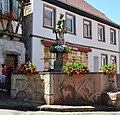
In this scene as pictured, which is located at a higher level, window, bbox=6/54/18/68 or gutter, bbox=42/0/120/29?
gutter, bbox=42/0/120/29

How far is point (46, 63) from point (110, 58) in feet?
26.8

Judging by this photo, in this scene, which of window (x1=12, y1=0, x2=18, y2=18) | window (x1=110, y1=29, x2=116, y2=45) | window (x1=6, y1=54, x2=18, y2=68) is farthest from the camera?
window (x1=110, y1=29, x2=116, y2=45)

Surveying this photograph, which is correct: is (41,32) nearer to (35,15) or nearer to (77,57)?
(35,15)

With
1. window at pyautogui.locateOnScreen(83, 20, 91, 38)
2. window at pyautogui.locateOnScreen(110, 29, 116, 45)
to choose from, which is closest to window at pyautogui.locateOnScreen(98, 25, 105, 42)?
window at pyautogui.locateOnScreen(110, 29, 116, 45)

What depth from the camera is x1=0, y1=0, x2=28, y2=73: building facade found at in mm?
13508

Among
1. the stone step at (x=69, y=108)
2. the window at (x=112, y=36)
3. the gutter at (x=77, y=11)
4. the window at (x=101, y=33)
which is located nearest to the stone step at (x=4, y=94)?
the stone step at (x=69, y=108)

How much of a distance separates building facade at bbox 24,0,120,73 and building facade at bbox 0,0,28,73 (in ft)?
2.42

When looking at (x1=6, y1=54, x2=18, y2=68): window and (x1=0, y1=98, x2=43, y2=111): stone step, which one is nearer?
(x1=0, y1=98, x2=43, y2=111): stone step

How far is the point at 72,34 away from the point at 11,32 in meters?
5.62

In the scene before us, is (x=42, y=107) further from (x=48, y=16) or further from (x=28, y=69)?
(x=48, y=16)

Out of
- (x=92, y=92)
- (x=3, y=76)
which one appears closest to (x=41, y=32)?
(x=3, y=76)

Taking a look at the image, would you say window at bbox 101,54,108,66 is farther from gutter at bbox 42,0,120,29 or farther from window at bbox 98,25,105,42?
gutter at bbox 42,0,120,29

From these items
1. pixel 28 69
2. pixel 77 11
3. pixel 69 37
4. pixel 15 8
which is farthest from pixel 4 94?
pixel 77 11

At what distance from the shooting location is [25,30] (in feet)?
51.0
